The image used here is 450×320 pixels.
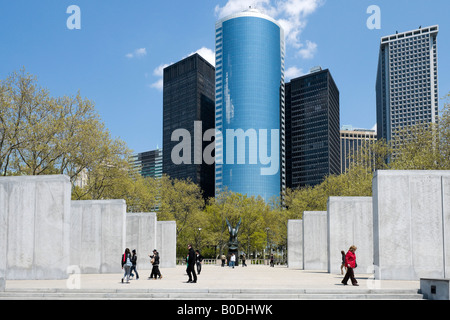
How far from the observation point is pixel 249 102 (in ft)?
554

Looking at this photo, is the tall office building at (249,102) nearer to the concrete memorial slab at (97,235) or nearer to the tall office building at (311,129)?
the tall office building at (311,129)

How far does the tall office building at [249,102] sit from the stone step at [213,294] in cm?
14883

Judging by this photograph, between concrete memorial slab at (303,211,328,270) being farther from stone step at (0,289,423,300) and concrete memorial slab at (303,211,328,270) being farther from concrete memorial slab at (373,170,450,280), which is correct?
stone step at (0,289,423,300)

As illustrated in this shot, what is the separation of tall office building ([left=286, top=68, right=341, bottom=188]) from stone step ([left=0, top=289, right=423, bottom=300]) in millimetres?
164924

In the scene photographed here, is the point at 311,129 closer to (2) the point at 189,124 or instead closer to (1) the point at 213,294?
(2) the point at 189,124

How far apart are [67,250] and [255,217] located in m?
59.1

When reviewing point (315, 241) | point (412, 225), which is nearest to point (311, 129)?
point (315, 241)

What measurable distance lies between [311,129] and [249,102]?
3162 centimetres

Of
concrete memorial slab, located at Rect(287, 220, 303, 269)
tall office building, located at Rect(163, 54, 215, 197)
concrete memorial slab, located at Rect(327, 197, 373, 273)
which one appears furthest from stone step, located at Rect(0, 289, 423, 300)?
tall office building, located at Rect(163, 54, 215, 197)

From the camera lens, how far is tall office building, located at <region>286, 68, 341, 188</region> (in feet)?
593

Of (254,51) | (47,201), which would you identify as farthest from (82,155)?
(254,51)

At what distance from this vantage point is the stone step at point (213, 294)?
1545 centimetres

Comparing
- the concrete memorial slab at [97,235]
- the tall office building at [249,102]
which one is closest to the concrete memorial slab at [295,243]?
the concrete memorial slab at [97,235]
